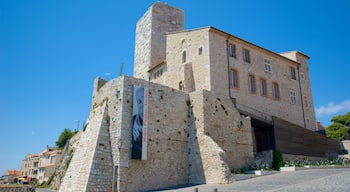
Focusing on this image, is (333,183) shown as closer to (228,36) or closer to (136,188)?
(136,188)

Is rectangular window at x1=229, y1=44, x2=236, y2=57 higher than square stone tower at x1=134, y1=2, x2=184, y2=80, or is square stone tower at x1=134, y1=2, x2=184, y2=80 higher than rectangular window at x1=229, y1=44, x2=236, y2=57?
square stone tower at x1=134, y1=2, x2=184, y2=80

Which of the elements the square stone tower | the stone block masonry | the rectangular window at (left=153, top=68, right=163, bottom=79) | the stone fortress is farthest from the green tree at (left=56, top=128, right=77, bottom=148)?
the stone block masonry

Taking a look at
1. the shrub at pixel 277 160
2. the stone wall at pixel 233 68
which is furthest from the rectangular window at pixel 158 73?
the shrub at pixel 277 160

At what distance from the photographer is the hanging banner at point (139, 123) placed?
16.8 m

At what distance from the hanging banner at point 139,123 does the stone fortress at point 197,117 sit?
0.39 ft

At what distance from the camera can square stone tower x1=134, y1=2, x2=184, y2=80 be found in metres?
31.8

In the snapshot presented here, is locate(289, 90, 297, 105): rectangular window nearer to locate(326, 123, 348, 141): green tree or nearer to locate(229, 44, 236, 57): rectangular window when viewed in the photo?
locate(229, 44, 236, 57): rectangular window

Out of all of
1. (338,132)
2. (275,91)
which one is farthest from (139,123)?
(338,132)

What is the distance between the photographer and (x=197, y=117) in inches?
773

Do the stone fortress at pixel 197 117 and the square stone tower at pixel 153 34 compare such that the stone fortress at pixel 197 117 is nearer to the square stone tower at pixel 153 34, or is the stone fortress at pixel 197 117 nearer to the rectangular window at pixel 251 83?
the rectangular window at pixel 251 83

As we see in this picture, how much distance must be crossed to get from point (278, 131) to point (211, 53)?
8.46 metres

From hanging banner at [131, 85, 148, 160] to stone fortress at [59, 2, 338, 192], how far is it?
0.39 feet

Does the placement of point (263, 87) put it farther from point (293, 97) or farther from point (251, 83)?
point (293, 97)

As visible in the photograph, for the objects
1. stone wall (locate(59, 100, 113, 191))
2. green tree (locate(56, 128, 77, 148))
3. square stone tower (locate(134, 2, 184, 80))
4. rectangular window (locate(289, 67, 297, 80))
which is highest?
square stone tower (locate(134, 2, 184, 80))
